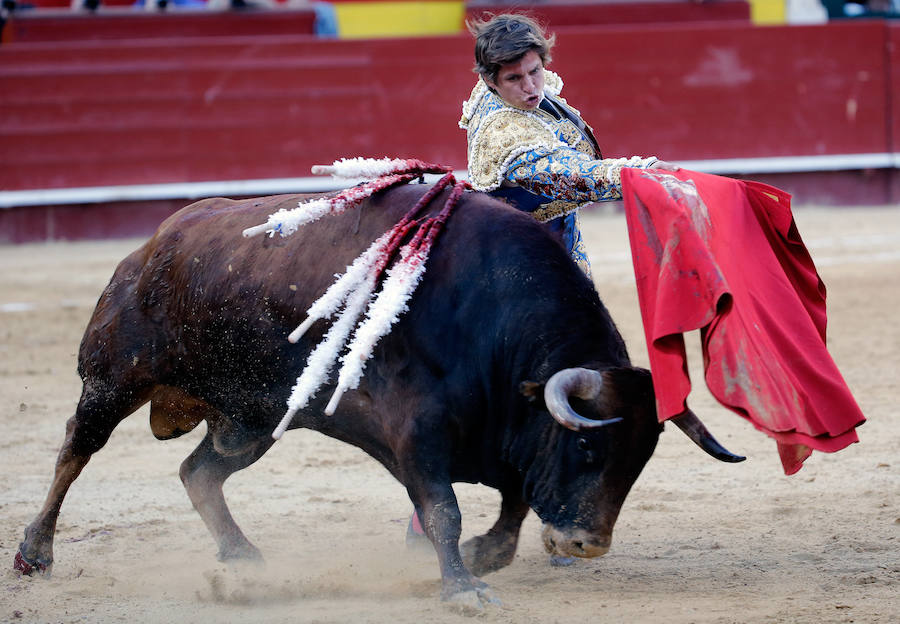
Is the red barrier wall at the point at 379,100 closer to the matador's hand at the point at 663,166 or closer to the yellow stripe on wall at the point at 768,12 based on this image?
the yellow stripe on wall at the point at 768,12

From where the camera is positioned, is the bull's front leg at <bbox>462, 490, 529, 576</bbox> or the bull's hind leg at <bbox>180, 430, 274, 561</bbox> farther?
the bull's hind leg at <bbox>180, 430, 274, 561</bbox>

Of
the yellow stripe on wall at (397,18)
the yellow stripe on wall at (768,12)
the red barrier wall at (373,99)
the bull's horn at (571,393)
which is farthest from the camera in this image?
the yellow stripe on wall at (768,12)

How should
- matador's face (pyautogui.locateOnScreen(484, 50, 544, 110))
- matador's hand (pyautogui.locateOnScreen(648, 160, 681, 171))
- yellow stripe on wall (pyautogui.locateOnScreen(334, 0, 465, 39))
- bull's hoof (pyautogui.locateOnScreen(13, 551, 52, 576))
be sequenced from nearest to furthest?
matador's hand (pyautogui.locateOnScreen(648, 160, 681, 171)) → matador's face (pyautogui.locateOnScreen(484, 50, 544, 110)) → bull's hoof (pyautogui.locateOnScreen(13, 551, 52, 576)) → yellow stripe on wall (pyautogui.locateOnScreen(334, 0, 465, 39))

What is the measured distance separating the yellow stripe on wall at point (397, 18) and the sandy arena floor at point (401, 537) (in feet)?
21.6

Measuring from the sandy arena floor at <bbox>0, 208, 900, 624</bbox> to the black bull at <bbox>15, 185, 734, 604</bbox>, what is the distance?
0.49ft

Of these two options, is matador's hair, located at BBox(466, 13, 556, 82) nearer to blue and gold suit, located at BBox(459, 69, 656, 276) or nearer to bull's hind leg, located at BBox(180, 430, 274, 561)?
blue and gold suit, located at BBox(459, 69, 656, 276)

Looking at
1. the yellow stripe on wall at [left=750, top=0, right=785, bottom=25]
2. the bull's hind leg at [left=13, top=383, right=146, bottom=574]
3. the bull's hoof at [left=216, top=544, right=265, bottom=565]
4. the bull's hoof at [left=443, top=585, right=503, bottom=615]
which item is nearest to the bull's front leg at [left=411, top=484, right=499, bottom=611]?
the bull's hoof at [left=443, top=585, right=503, bottom=615]

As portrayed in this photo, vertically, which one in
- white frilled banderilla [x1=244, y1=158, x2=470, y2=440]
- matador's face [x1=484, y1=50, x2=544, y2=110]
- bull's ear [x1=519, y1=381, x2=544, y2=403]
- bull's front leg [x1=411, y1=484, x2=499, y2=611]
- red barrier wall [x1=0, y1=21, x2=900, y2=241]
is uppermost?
matador's face [x1=484, y1=50, x2=544, y2=110]

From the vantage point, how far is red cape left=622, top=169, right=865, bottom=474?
2.44 m

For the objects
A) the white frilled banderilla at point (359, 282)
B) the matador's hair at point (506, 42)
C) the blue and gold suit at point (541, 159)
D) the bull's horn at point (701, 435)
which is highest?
the matador's hair at point (506, 42)

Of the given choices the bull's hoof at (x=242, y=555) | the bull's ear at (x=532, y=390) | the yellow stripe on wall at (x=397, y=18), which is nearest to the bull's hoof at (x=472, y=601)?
the bull's ear at (x=532, y=390)

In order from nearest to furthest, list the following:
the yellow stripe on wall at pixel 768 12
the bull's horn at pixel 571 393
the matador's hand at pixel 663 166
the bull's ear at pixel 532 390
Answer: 1. the bull's horn at pixel 571 393
2. the bull's ear at pixel 532 390
3. the matador's hand at pixel 663 166
4. the yellow stripe on wall at pixel 768 12

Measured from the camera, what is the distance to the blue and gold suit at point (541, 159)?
2.71 m

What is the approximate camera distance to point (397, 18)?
11.1 metres
